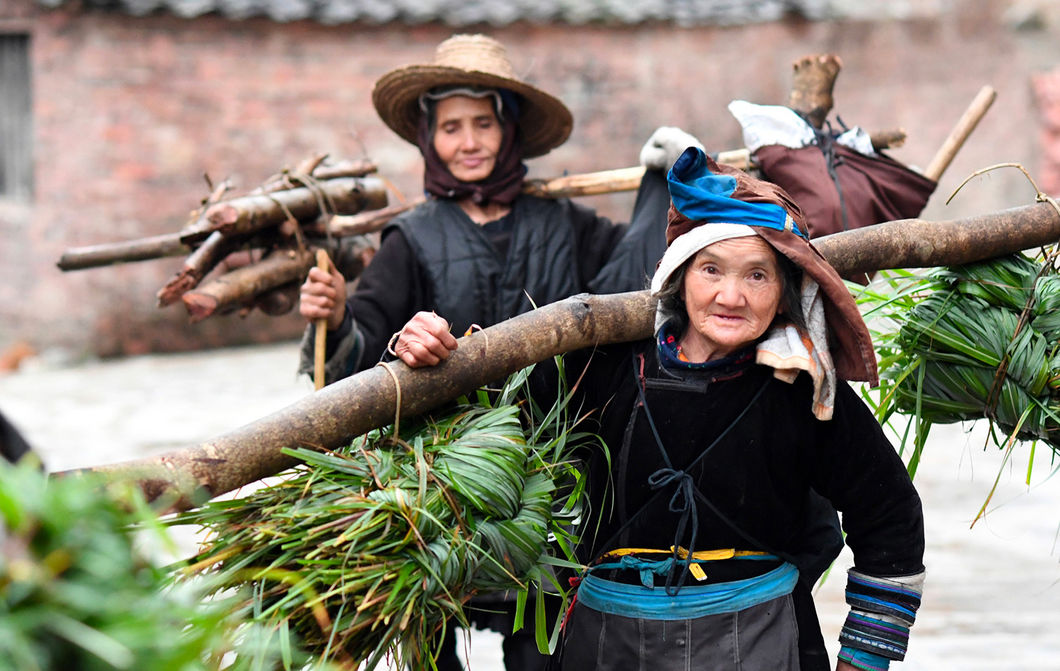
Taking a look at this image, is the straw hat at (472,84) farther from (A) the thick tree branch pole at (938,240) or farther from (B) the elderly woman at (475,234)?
(A) the thick tree branch pole at (938,240)

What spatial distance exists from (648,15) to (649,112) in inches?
39.3

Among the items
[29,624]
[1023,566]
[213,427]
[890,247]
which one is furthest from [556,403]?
[213,427]

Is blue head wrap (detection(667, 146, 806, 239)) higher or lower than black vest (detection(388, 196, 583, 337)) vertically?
higher

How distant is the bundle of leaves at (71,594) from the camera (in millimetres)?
1110

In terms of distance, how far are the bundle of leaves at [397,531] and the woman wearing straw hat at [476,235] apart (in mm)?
921

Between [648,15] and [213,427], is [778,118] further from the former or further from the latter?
[648,15]

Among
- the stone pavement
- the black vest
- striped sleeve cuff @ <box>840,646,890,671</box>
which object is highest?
the black vest

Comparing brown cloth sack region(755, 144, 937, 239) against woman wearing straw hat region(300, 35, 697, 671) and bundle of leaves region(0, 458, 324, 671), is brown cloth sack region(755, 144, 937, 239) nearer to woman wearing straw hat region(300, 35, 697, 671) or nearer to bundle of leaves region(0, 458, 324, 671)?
woman wearing straw hat region(300, 35, 697, 671)

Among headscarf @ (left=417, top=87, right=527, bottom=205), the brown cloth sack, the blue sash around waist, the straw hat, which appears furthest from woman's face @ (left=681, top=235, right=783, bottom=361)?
the straw hat

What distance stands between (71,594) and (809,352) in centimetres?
154

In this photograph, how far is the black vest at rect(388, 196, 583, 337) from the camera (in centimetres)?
334

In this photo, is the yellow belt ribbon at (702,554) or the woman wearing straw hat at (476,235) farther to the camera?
the woman wearing straw hat at (476,235)

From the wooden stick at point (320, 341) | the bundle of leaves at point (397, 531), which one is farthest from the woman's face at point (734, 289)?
the wooden stick at point (320, 341)

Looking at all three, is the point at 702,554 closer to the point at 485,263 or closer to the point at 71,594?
the point at 485,263
